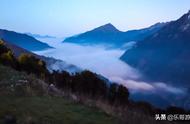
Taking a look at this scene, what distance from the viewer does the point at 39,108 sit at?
1316 cm

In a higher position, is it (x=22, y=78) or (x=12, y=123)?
(x=22, y=78)

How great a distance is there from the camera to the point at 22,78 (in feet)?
56.2

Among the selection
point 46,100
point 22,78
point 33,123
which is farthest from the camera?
point 22,78

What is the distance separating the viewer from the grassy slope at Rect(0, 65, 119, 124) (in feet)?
39.2

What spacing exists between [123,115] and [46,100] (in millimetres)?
3178

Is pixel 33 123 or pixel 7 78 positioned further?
pixel 7 78

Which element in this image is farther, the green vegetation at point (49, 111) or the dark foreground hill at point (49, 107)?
the dark foreground hill at point (49, 107)

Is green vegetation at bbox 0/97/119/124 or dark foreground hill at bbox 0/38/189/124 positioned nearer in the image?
green vegetation at bbox 0/97/119/124

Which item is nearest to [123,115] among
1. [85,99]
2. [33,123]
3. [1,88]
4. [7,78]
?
[85,99]

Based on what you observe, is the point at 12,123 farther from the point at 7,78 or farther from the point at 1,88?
the point at 7,78

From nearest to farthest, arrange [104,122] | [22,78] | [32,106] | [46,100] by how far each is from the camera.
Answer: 1. [104,122]
2. [32,106]
3. [46,100]
4. [22,78]

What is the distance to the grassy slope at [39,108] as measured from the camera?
11953 millimetres

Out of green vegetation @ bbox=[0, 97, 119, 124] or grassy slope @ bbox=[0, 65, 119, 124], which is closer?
green vegetation @ bbox=[0, 97, 119, 124]

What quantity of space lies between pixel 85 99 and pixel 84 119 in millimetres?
2939
